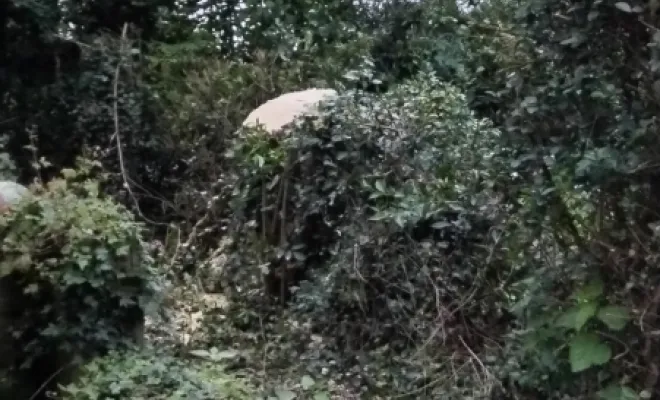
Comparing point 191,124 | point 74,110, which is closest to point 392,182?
point 191,124

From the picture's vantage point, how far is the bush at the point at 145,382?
3.92 metres

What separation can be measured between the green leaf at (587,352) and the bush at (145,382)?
69.9 inches

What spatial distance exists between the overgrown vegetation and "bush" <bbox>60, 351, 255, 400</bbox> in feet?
0.04

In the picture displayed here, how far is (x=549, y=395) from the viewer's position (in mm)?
3576

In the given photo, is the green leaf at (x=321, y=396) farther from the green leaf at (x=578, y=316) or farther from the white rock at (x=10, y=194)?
the white rock at (x=10, y=194)

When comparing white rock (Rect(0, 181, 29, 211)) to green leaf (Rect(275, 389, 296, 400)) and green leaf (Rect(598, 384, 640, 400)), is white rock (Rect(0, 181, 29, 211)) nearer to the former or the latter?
green leaf (Rect(275, 389, 296, 400))

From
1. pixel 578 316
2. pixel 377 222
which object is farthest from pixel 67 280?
pixel 578 316

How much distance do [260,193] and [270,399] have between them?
209 centimetres

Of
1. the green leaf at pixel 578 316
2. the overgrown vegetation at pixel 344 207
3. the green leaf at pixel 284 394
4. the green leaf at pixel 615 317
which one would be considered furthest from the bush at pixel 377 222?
the green leaf at pixel 615 317

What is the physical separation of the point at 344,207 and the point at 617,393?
2.93 meters

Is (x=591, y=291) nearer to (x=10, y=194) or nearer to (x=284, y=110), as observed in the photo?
(x=10, y=194)

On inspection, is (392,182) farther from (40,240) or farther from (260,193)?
(40,240)

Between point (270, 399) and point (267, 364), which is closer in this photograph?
point (270, 399)

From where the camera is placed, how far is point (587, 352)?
291 cm
